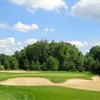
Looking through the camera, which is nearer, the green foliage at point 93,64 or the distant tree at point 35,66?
the green foliage at point 93,64

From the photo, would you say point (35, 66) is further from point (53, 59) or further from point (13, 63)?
point (13, 63)

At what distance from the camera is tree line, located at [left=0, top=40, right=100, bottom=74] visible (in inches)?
3777

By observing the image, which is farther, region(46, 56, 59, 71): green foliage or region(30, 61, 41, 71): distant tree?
region(30, 61, 41, 71): distant tree

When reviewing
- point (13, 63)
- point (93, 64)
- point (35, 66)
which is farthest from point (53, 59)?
point (13, 63)

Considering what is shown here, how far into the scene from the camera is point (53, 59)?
99125 millimetres

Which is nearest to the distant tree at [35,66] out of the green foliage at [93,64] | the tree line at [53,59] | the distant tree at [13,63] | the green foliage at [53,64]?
the tree line at [53,59]

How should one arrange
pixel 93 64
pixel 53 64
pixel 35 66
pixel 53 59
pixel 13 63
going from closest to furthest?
pixel 93 64, pixel 53 64, pixel 53 59, pixel 35 66, pixel 13 63

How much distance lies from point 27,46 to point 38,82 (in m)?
72.5

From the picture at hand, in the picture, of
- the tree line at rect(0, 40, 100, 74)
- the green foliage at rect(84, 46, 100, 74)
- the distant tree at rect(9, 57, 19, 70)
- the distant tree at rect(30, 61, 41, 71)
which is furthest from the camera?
the distant tree at rect(9, 57, 19, 70)

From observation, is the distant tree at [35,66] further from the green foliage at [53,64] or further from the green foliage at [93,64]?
the green foliage at [93,64]

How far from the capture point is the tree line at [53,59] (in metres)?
95.9

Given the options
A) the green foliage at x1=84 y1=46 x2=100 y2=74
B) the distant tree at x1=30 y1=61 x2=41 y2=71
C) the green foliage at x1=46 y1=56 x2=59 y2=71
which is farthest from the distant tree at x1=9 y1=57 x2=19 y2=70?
the green foliage at x1=84 y1=46 x2=100 y2=74

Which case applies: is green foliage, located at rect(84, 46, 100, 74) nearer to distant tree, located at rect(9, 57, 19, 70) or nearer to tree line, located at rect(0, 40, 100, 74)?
tree line, located at rect(0, 40, 100, 74)

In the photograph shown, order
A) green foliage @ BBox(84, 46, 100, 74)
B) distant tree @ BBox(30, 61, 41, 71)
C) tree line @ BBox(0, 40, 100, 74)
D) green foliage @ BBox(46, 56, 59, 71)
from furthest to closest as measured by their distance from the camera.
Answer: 1. distant tree @ BBox(30, 61, 41, 71)
2. green foliage @ BBox(46, 56, 59, 71)
3. tree line @ BBox(0, 40, 100, 74)
4. green foliage @ BBox(84, 46, 100, 74)
